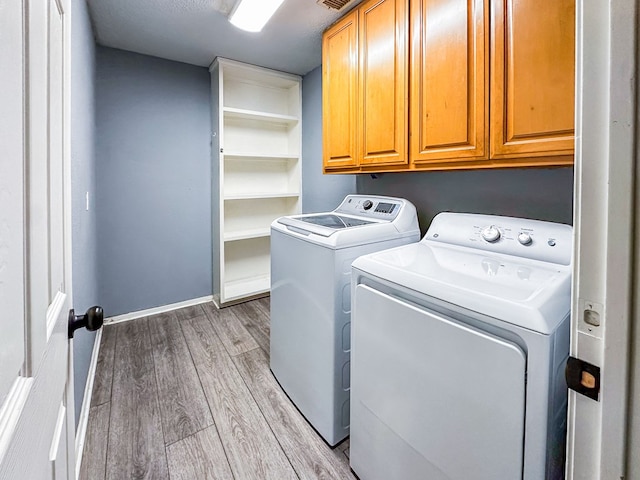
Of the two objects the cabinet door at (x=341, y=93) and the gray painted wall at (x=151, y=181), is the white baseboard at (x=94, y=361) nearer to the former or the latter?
the gray painted wall at (x=151, y=181)

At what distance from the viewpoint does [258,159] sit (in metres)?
3.35

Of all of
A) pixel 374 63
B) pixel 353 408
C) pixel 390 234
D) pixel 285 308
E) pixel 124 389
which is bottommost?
pixel 124 389

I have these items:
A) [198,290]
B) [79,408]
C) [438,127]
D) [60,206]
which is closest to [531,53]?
[438,127]

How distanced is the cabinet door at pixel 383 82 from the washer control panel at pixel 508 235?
1.40 ft

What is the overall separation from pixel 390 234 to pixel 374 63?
1000 millimetres

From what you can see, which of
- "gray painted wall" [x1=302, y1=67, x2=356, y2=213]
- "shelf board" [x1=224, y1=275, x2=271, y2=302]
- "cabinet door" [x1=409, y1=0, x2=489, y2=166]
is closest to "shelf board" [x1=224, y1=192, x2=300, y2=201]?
"gray painted wall" [x1=302, y1=67, x2=356, y2=213]

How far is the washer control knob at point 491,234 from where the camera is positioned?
1.31m

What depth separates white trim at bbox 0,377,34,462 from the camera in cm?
30

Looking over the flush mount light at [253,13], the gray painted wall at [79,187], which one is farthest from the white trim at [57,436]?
the flush mount light at [253,13]

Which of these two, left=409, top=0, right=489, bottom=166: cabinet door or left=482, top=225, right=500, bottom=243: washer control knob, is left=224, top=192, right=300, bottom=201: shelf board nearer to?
left=409, top=0, right=489, bottom=166: cabinet door

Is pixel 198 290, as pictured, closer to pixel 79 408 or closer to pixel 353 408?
pixel 79 408

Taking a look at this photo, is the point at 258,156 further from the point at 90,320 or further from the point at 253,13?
the point at 90,320

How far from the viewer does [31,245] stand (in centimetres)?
42

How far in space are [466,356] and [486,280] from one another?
0.85 ft
